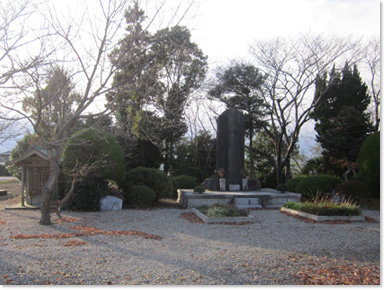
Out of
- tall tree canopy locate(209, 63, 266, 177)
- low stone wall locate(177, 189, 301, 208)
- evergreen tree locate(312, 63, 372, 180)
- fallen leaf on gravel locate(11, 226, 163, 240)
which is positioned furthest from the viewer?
tall tree canopy locate(209, 63, 266, 177)

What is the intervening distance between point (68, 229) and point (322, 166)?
746 inches

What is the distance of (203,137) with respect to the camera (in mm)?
23172

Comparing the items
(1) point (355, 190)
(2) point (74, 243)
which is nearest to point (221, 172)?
(1) point (355, 190)

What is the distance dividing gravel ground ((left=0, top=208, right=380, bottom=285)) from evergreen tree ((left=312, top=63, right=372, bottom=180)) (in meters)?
10.5

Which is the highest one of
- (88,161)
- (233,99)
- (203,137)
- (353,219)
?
(233,99)

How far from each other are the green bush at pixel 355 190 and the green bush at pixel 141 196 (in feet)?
26.1

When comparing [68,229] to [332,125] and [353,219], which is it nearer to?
[353,219]

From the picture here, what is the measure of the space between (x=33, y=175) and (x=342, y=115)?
17.1m

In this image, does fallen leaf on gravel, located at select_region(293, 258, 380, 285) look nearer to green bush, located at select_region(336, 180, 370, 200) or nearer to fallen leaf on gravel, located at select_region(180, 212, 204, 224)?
fallen leaf on gravel, located at select_region(180, 212, 204, 224)

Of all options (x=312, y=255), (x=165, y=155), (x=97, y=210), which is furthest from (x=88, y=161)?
(x=165, y=155)

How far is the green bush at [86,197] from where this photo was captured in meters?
11.8

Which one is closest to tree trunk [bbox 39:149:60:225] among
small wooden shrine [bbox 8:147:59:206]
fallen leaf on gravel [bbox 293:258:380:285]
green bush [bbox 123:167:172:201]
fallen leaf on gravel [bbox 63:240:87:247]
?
fallen leaf on gravel [bbox 63:240:87:247]

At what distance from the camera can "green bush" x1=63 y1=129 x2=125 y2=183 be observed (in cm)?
1157

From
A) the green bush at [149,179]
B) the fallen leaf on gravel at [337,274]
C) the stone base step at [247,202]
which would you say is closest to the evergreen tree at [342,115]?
the stone base step at [247,202]
